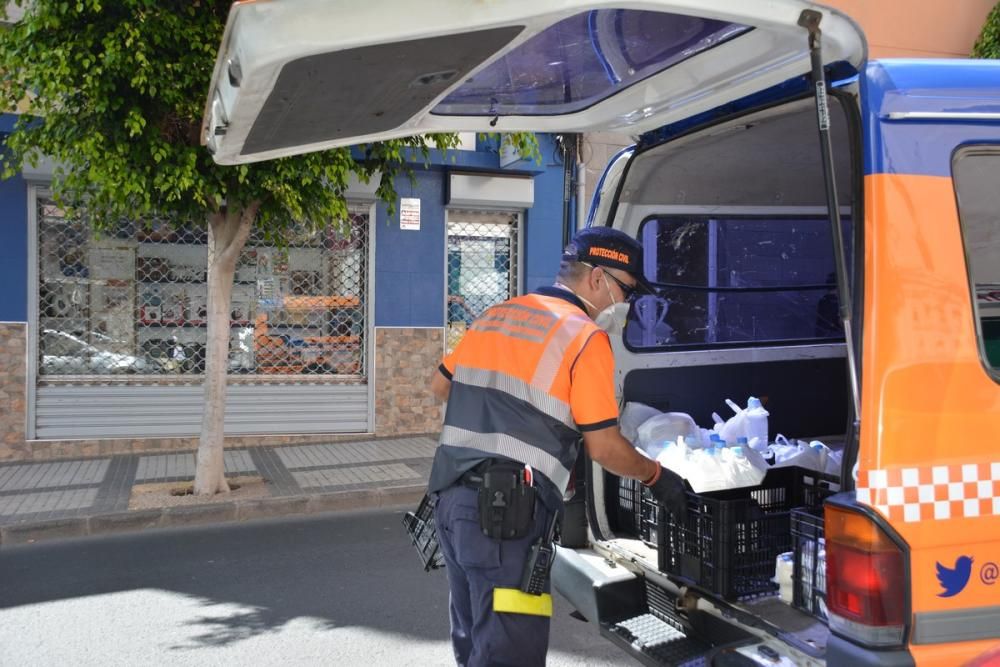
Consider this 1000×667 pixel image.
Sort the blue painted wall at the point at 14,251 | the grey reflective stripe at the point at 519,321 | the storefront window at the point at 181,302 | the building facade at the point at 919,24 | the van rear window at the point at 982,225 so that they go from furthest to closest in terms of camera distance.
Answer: the building facade at the point at 919,24
the storefront window at the point at 181,302
the blue painted wall at the point at 14,251
the grey reflective stripe at the point at 519,321
the van rear window at the point at 982,225

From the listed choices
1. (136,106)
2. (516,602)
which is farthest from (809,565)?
(136,106)

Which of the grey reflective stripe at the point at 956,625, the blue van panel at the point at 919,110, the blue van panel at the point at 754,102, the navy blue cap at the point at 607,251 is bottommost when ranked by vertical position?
the grey reflective stripe at the point at 956,625

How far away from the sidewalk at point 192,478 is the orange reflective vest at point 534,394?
481 centimetres

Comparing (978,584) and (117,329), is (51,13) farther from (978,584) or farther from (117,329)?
(978,584)

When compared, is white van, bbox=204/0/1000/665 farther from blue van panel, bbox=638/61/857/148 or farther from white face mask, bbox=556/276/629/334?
white face mask, bbox=556/276/629/334

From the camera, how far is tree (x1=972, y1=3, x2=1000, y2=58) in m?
13.9

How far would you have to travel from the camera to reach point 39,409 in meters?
9.27

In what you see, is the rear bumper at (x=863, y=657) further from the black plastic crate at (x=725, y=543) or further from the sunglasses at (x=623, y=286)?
the sunglasses at (x=623, y=286)

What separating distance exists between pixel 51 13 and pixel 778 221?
210 inches

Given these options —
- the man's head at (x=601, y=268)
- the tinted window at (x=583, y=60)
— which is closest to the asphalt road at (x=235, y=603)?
the man's head at (x=601, y=268)

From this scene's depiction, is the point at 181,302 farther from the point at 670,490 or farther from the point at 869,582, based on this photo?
the point at 869,582

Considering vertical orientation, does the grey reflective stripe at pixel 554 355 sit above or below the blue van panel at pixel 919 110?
below

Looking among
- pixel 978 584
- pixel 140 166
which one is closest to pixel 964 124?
pixel 978 584

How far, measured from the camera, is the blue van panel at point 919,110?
2299 millimetres
